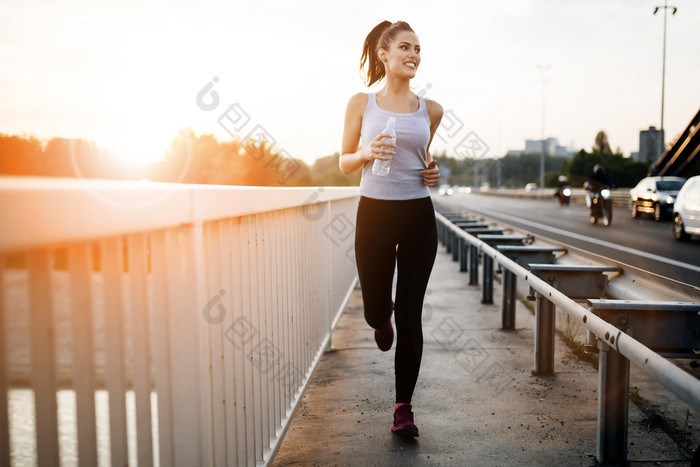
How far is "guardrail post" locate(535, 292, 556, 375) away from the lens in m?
4.21

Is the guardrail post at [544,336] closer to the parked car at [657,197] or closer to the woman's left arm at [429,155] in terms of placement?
the woman's left arm at [429,155]

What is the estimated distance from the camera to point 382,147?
9.93 ft

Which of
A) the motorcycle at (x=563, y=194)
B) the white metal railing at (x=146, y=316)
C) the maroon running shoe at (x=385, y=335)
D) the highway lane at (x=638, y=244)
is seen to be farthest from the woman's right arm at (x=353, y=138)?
the motorcycle at (x=563, y=194)

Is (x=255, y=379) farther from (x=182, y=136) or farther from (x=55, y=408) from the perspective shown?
(x=182, y=136)

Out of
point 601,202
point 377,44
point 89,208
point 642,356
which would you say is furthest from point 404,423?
point 601,202

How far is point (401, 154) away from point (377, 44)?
77cm

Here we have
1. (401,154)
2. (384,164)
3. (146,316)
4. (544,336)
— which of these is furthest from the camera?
(544,336)

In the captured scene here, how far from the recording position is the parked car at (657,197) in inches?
889

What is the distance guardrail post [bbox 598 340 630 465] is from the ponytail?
6.58 feet

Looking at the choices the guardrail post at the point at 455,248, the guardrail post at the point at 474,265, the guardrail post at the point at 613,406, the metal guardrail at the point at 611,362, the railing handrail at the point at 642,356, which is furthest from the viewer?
the guardrail post at the point at 455,248

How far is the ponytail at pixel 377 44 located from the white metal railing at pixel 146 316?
1216 millimetres

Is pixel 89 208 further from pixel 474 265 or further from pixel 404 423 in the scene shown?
pixel 474 265

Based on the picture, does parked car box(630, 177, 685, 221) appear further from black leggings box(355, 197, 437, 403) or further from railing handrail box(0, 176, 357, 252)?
railing handrail box(0, 176, 357, 252)

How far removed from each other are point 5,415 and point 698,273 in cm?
1090
